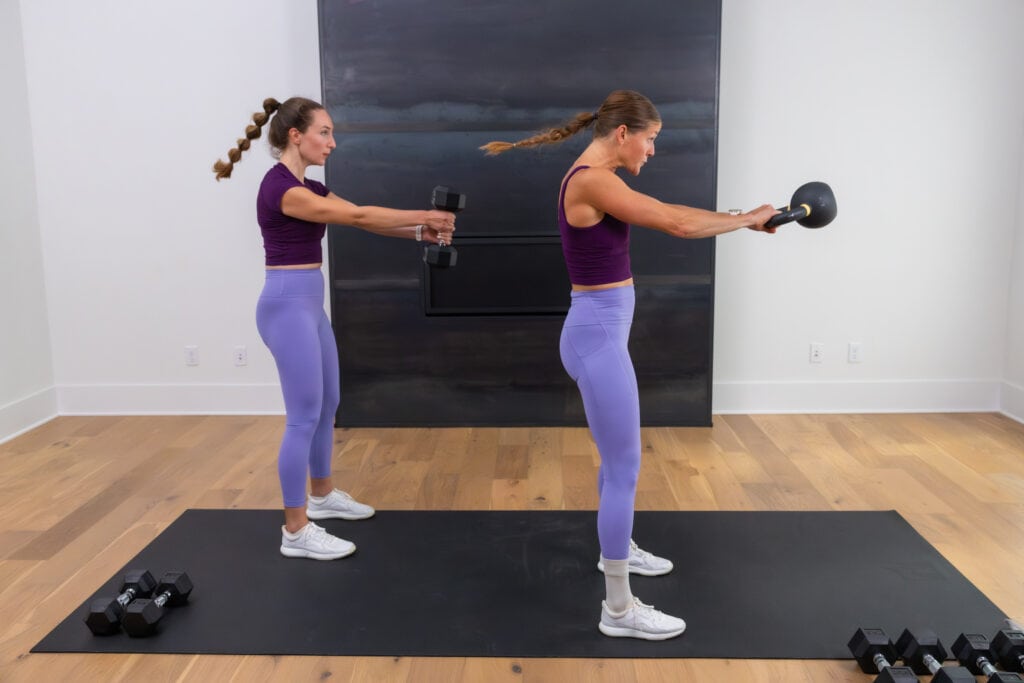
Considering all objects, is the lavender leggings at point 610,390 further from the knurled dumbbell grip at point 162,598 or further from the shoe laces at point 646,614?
the knurled dumbbell grip at point 162,598

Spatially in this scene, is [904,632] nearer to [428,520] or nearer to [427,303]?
[428,520]

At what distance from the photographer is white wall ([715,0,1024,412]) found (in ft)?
14.4

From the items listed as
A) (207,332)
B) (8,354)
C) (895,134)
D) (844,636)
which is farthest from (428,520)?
(895,134)

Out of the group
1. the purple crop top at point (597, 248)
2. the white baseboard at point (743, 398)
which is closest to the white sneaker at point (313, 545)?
the purple crop top at point (597, 248)

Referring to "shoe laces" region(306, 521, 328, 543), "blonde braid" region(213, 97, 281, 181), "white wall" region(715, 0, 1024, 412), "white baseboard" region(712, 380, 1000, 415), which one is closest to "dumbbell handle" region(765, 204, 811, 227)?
"blonde braid" region(213, 97, 281, 181)

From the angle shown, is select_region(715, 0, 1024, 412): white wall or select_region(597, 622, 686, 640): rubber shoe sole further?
select_region(715, 0, 1024, 412): white wall

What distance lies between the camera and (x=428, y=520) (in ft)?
10.4

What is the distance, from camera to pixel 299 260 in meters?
2.73

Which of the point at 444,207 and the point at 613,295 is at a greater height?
the point at 444,207

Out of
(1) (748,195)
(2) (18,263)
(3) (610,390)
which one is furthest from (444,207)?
(2) (18,263)

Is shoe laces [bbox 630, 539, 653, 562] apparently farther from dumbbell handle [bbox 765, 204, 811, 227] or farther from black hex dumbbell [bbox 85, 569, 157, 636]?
black hex dumbbell [bbox 85, 569, 157, 636]

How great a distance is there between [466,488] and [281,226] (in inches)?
53.7

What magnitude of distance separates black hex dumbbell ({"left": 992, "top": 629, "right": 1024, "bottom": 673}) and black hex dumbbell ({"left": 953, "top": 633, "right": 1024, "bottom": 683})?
0.02m

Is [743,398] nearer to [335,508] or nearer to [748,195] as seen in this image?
[748,195]
